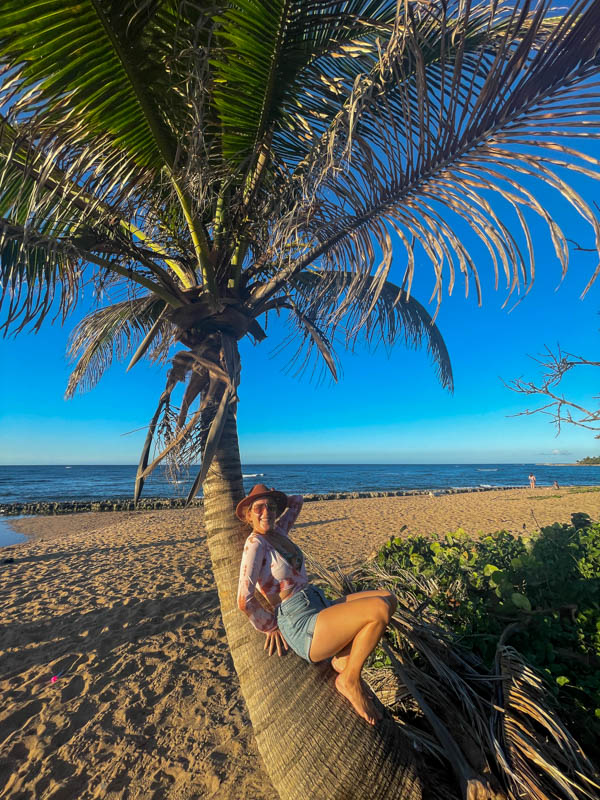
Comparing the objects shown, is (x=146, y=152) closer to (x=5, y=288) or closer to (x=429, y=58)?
(x=5, y=288)

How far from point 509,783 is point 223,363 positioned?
280 centimetres

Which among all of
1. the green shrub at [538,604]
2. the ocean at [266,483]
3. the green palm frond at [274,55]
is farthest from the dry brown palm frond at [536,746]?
the green palm frond at [274,55]

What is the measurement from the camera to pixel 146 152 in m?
2.86

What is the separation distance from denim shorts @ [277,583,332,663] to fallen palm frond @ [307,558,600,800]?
76cm

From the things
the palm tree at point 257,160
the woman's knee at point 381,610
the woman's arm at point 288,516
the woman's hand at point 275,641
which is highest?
the palm tree at point 257,160

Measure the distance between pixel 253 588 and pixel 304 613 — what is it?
0.97 feet

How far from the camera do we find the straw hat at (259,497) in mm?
2473

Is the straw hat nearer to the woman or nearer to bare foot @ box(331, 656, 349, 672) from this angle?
the woman

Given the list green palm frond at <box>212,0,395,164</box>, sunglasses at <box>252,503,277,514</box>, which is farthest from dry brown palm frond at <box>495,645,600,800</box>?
green palm frond at <box>212,0,395,164</box>

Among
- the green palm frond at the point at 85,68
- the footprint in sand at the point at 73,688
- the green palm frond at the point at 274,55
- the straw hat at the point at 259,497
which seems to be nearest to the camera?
the green palm frond at the point at 85,68

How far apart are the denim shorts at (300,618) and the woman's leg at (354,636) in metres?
0.04

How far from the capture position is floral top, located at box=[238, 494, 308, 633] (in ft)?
6.81

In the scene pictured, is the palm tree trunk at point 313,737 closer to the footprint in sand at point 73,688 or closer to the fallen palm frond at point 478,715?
the fallen palm frond at point 478,715

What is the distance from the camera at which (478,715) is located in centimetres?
208
